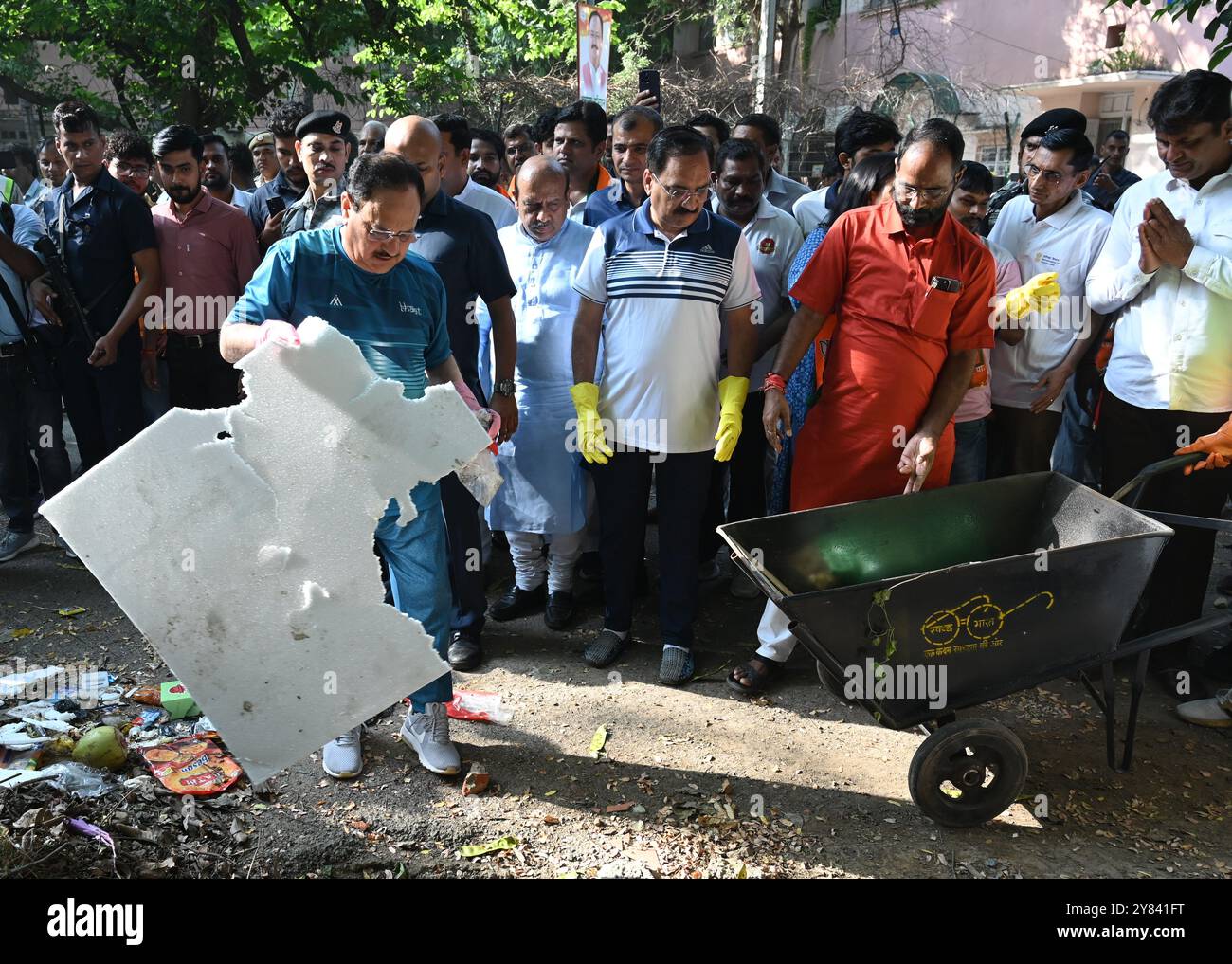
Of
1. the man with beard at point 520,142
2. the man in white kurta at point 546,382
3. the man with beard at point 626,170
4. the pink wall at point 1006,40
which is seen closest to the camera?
the man in white kurta at point 546,382

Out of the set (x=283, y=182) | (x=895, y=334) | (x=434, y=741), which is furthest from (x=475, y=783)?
(x=283, y=182)

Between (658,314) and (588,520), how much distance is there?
3.73 ft

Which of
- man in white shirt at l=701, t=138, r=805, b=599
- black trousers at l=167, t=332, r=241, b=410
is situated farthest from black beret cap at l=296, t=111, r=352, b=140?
man in white shirt at l=701, t=138, r=805, b=599

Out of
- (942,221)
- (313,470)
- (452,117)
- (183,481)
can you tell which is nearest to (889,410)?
(942,221)

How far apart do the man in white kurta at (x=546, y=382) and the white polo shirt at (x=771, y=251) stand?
2.59 ft

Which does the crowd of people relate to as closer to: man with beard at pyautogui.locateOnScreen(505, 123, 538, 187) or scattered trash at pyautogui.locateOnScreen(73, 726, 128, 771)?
scattered trash at pyautogui.locateOnScreen(73, 726, 128, 771)

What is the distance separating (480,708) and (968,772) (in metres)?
1.69

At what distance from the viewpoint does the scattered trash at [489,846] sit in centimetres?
290

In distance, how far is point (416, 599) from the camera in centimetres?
303

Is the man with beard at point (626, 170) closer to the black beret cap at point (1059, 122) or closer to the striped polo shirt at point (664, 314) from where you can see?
the striped polo shirt at point (664, 314)

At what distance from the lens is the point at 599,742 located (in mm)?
3498

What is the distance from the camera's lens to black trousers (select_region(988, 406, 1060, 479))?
4.25 metres

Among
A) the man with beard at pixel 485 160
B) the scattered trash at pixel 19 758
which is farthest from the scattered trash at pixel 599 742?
the man with beard at pixel 485 160
